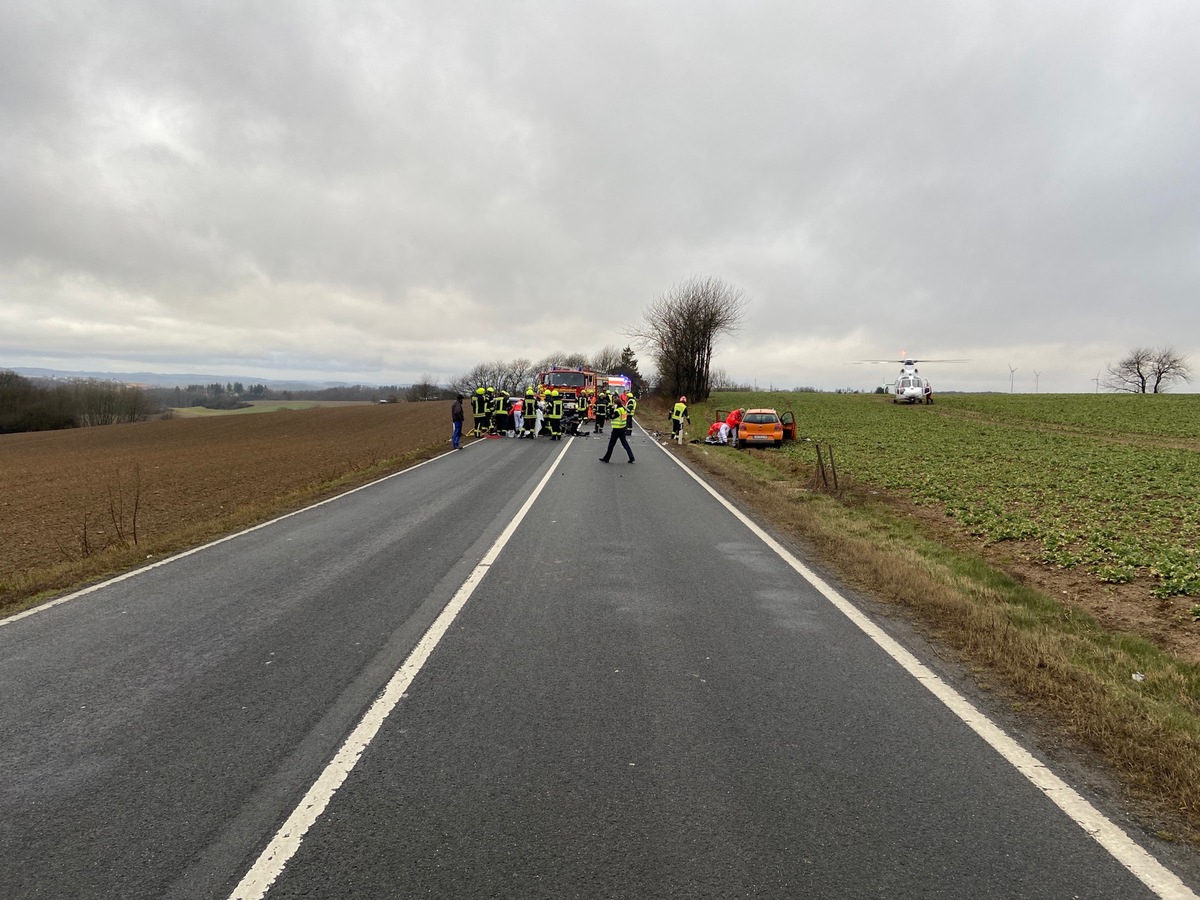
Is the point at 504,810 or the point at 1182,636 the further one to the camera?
the point at 1182,636

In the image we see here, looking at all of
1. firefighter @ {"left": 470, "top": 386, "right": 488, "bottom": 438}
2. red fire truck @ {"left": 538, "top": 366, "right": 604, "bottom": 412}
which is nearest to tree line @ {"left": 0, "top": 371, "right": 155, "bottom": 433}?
red fire truck @ {"left": 538, "top": 366, "right": 604, "bottom": 412}

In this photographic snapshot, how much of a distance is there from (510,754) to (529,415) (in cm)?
2343

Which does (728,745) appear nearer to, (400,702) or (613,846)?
(613,846)

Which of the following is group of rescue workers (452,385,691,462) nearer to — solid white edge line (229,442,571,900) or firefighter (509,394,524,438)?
firefighter (509,394,524,438)

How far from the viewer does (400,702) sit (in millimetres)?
3984

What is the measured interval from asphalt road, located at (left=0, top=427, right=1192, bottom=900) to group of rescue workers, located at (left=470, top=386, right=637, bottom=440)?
19.1m

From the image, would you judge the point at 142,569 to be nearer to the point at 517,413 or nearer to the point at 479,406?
the point at 479,406

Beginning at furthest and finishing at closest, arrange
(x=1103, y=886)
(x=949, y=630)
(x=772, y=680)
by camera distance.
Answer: (x=949, y=630) < (x=772, y=680) < (x=1103, y=886)

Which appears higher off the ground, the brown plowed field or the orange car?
the orange car

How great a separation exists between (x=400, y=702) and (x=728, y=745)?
6.43 ft

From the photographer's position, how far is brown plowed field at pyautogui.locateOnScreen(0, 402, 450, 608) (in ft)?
30.9

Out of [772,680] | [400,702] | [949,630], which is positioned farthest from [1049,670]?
[400,702]

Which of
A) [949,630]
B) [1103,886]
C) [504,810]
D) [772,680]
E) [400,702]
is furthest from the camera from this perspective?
[949,630]

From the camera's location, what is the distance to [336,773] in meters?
3.22
